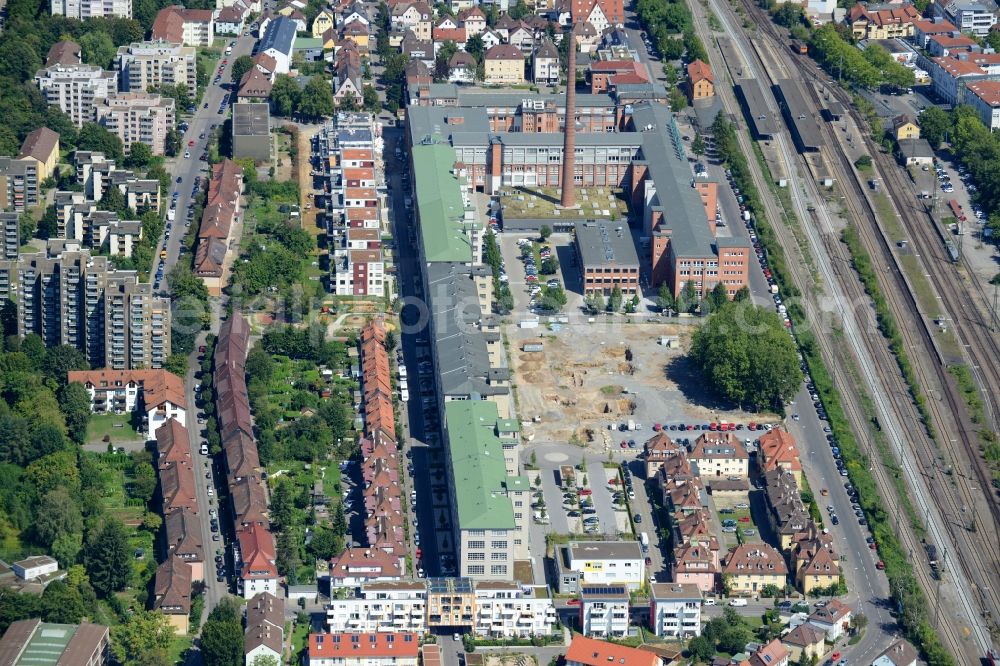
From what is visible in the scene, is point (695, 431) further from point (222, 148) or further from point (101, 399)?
point (222, 148)

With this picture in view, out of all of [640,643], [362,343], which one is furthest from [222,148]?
[640,643]

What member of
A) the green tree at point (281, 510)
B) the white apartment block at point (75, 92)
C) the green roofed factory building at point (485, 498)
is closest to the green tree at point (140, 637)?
the green tree at point (281, 510)

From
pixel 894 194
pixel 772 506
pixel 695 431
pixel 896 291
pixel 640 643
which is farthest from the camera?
pixel 894 194

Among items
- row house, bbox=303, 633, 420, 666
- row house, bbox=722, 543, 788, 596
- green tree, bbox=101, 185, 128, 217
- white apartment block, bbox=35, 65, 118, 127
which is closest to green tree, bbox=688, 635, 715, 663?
row house, bbox=722, 543, 788, 596

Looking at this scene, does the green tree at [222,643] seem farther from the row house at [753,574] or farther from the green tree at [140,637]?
the row house at [753,574]

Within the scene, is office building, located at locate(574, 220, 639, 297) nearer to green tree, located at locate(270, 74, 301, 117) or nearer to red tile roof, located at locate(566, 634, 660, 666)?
green tree, located at locate(270, 74, 301, 117)

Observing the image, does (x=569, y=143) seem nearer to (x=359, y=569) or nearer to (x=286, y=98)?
(x=286, y=98)
